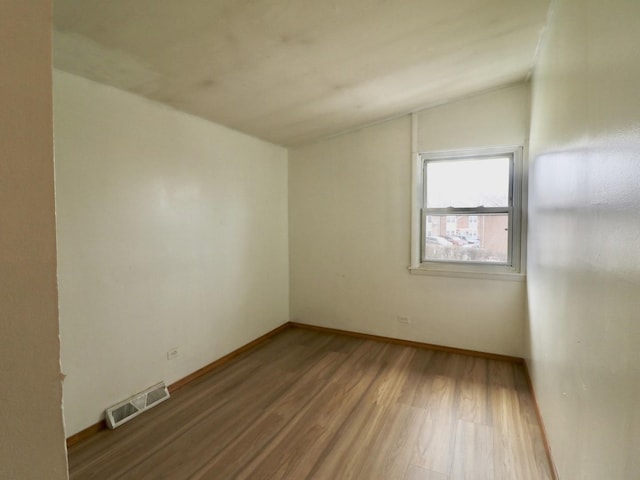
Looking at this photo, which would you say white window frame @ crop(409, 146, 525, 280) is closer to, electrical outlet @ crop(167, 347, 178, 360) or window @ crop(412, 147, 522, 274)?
window @ crop(412, 147, 522, 274)

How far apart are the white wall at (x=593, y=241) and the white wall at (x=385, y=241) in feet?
3.63

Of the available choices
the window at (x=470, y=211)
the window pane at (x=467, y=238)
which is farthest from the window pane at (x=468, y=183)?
the window pane at (x=467, y=238)

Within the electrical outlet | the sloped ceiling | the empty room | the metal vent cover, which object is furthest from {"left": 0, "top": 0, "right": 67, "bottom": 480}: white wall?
the electrical outlet

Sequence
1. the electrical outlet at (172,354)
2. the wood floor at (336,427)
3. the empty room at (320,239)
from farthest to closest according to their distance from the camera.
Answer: the electrical outlet at (172,354)
the wood floor at (336,427)
the empty room at (320,239)

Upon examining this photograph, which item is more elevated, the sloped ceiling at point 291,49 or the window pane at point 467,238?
the sloped ceiling at point 291,49

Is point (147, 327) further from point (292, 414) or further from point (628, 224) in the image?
point (628, 224)

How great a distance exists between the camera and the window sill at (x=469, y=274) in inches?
120

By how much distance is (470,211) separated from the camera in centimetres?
331

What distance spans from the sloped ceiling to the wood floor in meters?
2.36

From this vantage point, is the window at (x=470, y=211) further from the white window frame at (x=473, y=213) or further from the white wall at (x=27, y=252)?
the white wall at (x=27, y=252)

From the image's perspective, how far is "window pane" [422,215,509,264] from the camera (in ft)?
10.5

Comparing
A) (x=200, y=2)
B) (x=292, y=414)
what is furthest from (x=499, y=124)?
(x=292, y=414)

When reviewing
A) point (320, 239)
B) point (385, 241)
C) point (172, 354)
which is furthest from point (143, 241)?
point (385, 241)

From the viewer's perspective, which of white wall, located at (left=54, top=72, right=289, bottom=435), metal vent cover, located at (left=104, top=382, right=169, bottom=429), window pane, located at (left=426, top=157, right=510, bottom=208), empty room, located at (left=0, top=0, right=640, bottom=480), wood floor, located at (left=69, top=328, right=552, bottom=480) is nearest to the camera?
empty room, located at (left=0, top=0, right=640, bottom=480)
